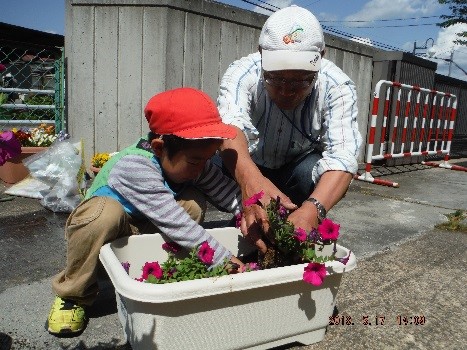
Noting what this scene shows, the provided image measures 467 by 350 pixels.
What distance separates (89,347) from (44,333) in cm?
18

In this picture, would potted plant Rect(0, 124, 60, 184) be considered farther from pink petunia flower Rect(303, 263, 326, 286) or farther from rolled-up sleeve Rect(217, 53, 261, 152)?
pink petunia flower Rect(303, 263, 326, 286)

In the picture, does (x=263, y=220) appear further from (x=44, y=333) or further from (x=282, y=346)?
(x=44, y=333)

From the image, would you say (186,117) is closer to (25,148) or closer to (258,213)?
(258,213)

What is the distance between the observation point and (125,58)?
354 cm

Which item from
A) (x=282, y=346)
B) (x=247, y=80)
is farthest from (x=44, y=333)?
(x=247, y=80)

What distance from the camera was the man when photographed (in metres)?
1.51

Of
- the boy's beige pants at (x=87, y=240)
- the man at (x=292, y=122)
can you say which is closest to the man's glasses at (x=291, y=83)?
the man at (x=292, y=122)

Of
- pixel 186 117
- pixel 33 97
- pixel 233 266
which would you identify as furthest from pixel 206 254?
pixel 33 97

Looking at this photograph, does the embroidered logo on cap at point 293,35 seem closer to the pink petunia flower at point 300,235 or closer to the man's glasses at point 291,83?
the man's glasses at point 291,83

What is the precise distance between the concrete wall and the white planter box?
2.34 metres

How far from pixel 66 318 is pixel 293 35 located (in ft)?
4.10

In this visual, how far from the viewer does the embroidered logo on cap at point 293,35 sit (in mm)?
1515

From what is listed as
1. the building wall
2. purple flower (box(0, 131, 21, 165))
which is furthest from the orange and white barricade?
purple flower (box(0, 131, 21, 165))

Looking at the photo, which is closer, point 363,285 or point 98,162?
point 363,285
